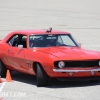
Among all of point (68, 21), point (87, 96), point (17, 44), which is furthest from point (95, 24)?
point (87, 96)

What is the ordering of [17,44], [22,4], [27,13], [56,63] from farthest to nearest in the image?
[22,4]
[27,13]
[17,44]
[56,63]

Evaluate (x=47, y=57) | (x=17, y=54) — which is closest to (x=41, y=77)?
(x=47, y=57)

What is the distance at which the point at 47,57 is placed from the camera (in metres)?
10.6

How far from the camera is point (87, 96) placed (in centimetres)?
959

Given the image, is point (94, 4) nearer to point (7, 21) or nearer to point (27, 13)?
point (27, 13)

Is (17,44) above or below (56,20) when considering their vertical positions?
above

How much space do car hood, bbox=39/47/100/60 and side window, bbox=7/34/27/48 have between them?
0.97 m

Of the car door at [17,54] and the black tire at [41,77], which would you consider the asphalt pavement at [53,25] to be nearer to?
the black tire at [41,77]

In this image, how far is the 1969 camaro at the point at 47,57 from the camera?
10539 mm

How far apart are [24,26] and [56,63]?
18.8 m

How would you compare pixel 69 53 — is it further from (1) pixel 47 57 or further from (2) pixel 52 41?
(2) pixel 52 41

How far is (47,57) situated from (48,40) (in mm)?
1394

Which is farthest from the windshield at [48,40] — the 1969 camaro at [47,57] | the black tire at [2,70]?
the black tire at [2,70]

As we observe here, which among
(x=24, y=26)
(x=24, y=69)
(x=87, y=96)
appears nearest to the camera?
(x=87, y=96)
